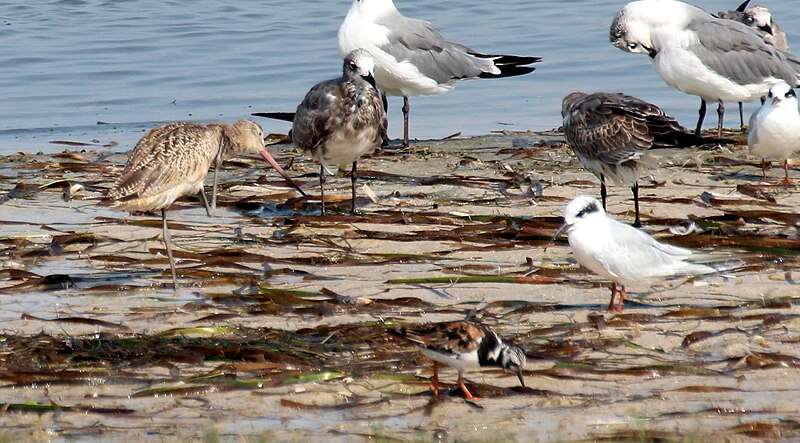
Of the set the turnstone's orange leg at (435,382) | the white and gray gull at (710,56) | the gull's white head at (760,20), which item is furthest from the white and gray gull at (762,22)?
the turnstone's orange leg at (435,382)

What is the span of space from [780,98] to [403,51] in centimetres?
369

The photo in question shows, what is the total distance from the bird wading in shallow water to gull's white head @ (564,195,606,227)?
10.9 feet

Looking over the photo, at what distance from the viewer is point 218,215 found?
8.04 meters

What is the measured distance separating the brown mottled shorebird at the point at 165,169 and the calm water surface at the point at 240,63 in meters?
5.09

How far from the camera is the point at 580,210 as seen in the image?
18.8 feet

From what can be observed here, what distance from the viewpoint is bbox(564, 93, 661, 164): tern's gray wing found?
7348 mm

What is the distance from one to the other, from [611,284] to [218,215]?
293 cm

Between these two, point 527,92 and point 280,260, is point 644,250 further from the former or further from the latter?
point 527,92

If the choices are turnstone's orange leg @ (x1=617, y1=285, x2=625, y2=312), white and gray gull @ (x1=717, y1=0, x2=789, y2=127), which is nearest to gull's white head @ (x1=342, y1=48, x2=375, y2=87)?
turnstone's orange leg @ (x1=617, y1=285, x2=625, y2=312)

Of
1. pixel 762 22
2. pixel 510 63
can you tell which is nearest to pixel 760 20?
pixel 762 22

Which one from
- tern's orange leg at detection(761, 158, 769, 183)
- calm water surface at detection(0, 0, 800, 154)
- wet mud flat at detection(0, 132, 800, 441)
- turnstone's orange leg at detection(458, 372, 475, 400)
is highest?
turnstone's orange leg at detection(458, 372, 475, 400)

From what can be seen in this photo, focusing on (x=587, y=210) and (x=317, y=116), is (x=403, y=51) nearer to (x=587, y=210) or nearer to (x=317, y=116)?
(x=317, y=116)

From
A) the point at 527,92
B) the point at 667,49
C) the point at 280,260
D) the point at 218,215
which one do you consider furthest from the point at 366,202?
the point at 527,92

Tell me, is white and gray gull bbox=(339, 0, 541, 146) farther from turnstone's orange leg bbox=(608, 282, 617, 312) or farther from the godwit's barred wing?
turnstone's orange leg bbox=(608, 282, 617, 312)
